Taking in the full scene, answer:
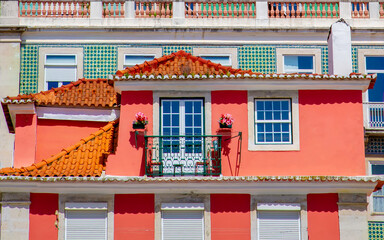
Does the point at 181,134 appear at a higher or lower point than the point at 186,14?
lower

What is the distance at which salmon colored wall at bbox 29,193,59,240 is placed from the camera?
21.9 m

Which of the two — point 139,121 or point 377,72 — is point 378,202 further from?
point 139,121

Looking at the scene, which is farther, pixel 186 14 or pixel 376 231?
pixel 186 14

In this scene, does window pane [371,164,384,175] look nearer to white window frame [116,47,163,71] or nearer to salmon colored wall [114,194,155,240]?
white window frame [116,47,163,71]

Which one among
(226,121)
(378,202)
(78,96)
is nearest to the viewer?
(226,121)

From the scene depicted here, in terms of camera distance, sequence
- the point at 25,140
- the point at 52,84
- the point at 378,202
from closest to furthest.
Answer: the point at 25,140 < the point at 378,202 < the point at 52,84

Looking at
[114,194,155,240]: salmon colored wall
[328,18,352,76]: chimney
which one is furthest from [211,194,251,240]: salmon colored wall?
[328,18,352,76]: chimney

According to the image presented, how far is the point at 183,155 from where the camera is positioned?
22344mm

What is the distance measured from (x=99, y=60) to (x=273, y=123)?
316 inches

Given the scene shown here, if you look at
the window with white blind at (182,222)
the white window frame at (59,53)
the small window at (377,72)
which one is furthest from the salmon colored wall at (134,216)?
the small window at (377,72)

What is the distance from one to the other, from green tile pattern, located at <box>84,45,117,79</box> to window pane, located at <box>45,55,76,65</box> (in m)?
0.33

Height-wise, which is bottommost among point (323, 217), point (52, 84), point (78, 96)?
point (323, 217)

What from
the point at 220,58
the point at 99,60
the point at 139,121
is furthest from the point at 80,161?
the point at 220,58

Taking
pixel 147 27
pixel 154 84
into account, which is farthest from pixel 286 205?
pixel 147 27
